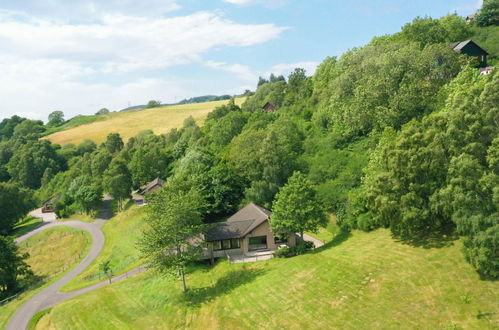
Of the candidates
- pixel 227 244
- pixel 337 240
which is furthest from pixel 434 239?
pixel 227 244

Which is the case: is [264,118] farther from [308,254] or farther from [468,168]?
[468,168]

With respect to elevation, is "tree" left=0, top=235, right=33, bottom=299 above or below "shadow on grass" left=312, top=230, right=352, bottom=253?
below

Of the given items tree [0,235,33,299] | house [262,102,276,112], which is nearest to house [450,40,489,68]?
house [262,102,276,112]

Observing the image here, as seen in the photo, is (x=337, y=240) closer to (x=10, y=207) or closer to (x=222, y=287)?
(x=222, y=287)

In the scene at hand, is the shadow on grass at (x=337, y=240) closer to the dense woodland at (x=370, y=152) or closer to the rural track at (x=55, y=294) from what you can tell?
the dense woodland at (x=370, y=152)

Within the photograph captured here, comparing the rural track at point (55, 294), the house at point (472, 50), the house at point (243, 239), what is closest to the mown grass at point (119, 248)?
the rural track at point (55, 294)

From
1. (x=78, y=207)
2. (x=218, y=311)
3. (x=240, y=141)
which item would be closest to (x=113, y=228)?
(x=78, y=207)

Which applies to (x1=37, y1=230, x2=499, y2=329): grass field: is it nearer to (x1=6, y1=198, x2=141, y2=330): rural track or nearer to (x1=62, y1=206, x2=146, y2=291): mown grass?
(x1=6, y1=198, x2=141, y2=330): rural track
